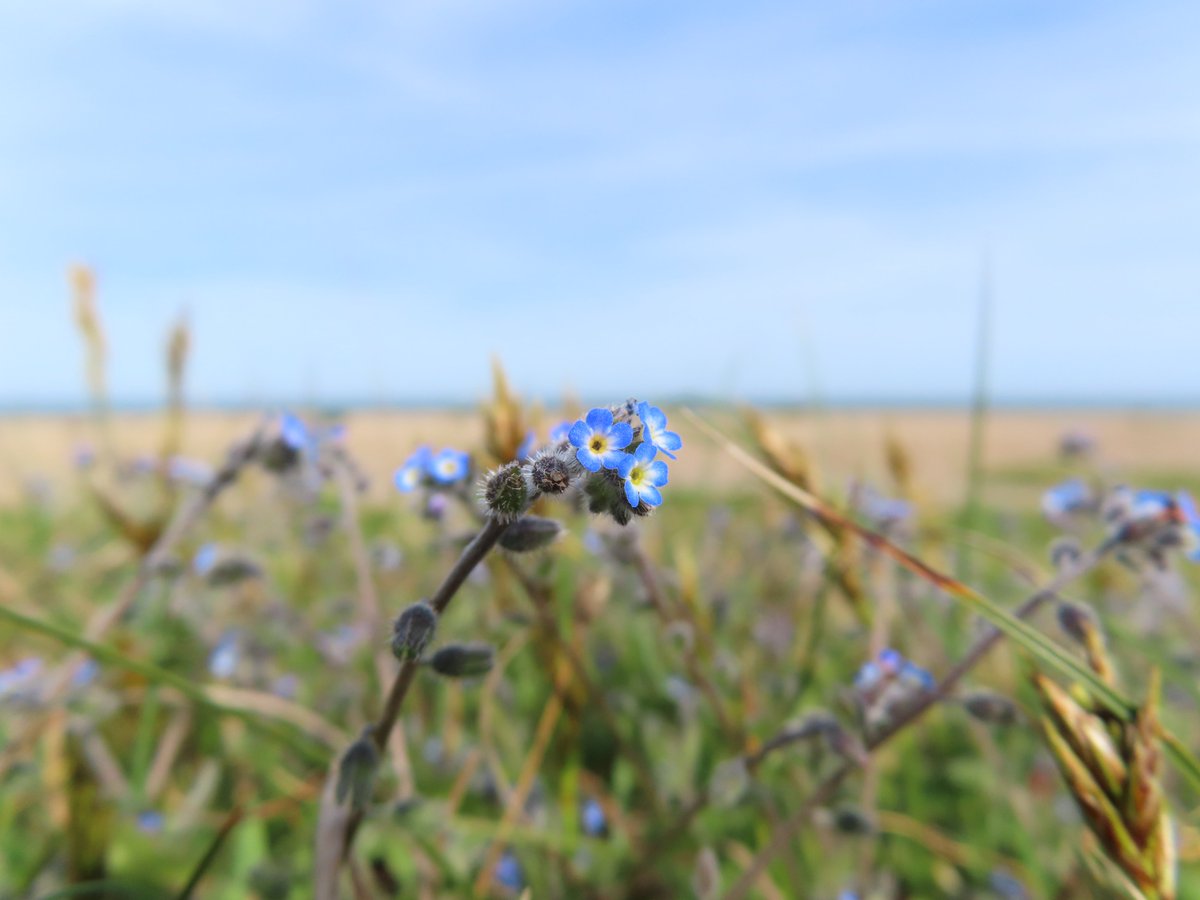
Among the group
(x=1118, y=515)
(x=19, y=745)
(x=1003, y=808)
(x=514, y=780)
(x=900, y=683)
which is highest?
(x=1118, y=515)

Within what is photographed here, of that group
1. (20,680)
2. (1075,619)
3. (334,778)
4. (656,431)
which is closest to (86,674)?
(20,680)

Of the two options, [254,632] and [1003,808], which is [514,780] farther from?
[254,632]

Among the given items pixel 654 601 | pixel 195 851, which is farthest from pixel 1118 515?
pixel 195 851

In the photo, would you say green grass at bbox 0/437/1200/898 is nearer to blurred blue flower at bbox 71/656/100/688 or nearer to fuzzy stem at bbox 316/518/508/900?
blurred blue flower at bbox 71/656/100/688

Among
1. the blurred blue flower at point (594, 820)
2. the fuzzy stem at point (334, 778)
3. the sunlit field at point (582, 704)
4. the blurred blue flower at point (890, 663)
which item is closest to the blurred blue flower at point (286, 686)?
the sunlit field at point (582, 704)

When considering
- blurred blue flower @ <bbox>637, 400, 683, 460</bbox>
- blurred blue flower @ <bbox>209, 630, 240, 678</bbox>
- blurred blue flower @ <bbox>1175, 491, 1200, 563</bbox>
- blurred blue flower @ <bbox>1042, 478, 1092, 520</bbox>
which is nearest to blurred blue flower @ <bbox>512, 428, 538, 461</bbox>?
blurred blue flower @ <bbox>637, 400, 683, 460</bbox>

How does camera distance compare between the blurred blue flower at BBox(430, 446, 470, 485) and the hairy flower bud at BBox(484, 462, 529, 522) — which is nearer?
the hairy flower bud at BBox(484, 462, 529, 522)
